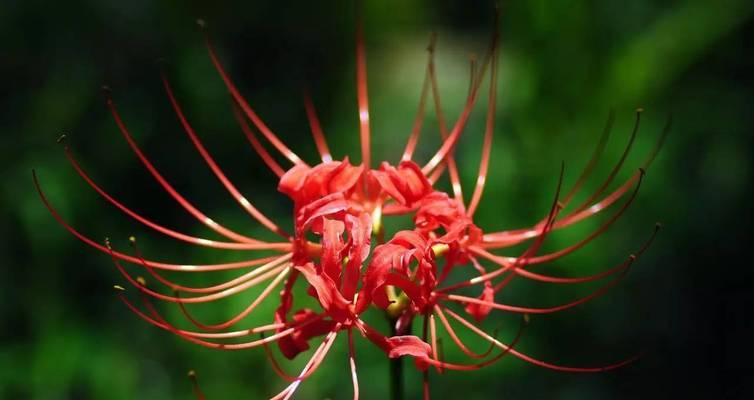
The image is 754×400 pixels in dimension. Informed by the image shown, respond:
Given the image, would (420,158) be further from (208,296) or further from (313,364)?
(313,364)

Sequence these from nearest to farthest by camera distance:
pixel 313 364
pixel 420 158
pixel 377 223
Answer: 1. pixel 313 364
2. pixel 377 223
3. pixel 420 158

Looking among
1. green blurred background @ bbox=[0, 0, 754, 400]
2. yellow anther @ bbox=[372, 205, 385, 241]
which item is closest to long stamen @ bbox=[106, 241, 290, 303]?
yellow anther @ bbox=[372, 205, 385, 241]

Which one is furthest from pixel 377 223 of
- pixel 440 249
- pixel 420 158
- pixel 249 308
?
pixel 420 158

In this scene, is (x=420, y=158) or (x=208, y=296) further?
(x=420, y=158)

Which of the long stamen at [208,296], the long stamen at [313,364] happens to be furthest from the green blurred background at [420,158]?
the long stamen at [313,364]

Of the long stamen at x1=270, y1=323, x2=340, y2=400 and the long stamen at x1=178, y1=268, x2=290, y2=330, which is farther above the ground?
the long stamen at x1=178, y1=268, x2=290, y2=330

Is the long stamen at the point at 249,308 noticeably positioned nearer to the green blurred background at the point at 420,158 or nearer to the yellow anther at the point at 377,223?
the yellow anther at the point at 377,223

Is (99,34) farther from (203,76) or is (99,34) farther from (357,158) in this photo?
(357,158)

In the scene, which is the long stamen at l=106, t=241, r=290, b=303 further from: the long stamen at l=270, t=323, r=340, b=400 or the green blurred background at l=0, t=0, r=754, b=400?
the green blurred background at l=0, t=0, r=754, b=400

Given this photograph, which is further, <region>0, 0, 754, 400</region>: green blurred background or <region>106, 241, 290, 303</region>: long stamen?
<region>0, 0, 754, 400</region>: green blurred background
